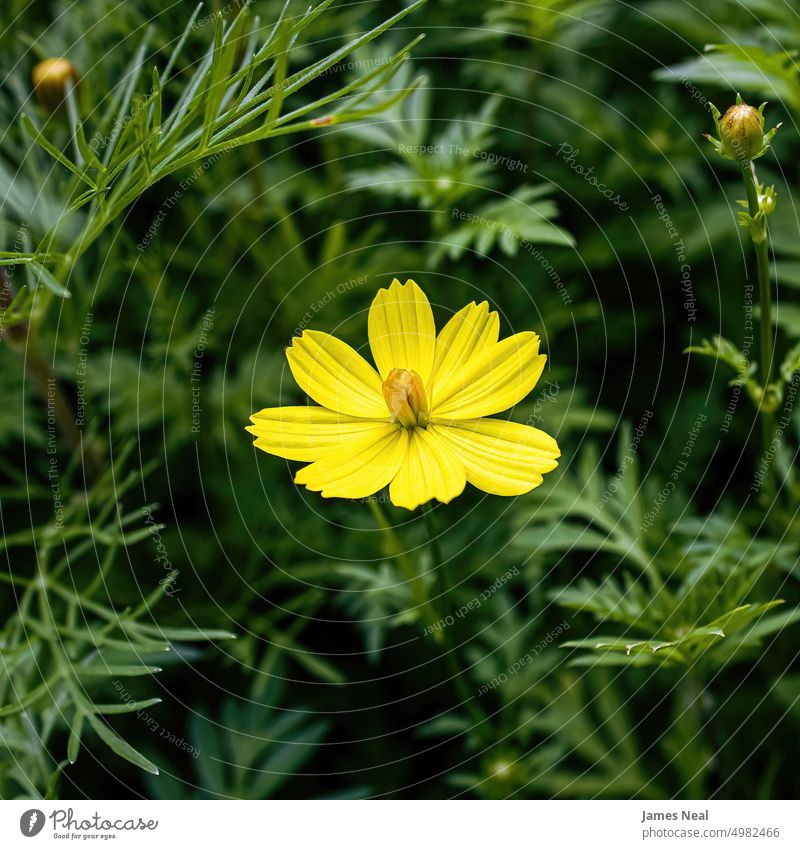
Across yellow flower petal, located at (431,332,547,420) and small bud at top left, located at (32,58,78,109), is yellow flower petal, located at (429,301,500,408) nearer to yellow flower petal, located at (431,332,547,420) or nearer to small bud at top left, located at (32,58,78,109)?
yellow flower petal, located at (431,332,547,420)

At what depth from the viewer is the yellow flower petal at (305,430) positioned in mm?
735

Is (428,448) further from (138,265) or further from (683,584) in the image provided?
(138,265)

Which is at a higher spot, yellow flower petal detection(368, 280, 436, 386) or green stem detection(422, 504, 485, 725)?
yellow flower petal detection(368, 280, 436, 386)

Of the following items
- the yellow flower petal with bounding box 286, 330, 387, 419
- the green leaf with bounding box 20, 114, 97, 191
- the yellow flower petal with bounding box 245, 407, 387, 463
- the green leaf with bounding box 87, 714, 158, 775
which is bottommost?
the green leaf with bounding box 87, 714, 158, 775

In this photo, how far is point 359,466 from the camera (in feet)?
2.45

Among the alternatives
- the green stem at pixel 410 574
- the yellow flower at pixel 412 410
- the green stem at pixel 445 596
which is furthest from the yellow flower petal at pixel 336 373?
the green stem at pixel 410 574

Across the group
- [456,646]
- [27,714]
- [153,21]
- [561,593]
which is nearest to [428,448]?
[561,593]

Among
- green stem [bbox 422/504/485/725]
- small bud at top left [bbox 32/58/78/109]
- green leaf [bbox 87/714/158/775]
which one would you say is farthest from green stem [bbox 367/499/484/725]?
small bud at top left [bbox 32/58/78/109]

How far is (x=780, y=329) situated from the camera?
126 centimetres

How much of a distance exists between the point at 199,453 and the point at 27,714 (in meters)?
0.41

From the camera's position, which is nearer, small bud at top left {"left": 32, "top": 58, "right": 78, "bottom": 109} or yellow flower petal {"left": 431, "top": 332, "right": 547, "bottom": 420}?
yellow flower petal {"left": 431, "top": 332, "right": 547, "bottom": 420}

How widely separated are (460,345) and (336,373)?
0.12m

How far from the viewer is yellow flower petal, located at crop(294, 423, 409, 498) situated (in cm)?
70
